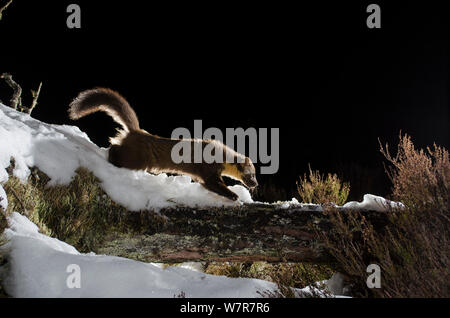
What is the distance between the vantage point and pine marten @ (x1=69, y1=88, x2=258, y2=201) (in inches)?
180

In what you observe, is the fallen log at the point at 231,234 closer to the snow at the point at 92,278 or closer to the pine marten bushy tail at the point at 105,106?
the snow at the point at 92,278

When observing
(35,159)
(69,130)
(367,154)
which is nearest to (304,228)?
(35,159)

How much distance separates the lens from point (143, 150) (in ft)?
15.4

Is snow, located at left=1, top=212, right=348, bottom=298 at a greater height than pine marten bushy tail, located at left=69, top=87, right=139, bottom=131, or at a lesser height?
lesser

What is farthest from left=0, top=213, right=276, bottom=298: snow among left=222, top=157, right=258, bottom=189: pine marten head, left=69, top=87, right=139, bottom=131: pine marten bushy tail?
left=222, top=157, right=258, bottom=189: pine marten head

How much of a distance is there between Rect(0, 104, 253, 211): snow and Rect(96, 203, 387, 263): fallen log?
0.17m

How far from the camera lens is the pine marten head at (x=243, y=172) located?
5207 millimetres

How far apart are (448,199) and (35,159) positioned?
4.14 m

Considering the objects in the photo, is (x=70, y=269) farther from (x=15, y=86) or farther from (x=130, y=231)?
(x=15, y=86)

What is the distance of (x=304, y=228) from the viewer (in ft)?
13.2

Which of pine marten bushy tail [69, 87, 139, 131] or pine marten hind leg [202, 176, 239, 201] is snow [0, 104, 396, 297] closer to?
pine marten hind leg [202, 176, 239, 201]

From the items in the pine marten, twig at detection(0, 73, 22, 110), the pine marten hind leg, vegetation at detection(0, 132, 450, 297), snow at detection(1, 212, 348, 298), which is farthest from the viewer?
twig at detection(0, 73, 22, 110)

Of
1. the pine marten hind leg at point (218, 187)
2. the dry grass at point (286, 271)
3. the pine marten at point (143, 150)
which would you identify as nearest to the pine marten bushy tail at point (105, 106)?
the pine marten at point (143, 150)

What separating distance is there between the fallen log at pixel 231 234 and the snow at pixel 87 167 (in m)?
0.17
